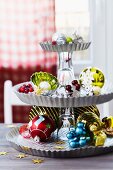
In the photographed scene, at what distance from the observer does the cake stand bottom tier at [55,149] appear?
1285 millimetres

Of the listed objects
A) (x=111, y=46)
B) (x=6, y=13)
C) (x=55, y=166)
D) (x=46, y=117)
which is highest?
(x=6, y=13)

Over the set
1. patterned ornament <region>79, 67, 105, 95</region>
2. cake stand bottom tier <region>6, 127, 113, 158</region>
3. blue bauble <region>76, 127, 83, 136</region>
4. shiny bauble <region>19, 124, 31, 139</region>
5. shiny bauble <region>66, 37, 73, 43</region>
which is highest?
shiny bauble <region>66, 37, 73, 43</region>

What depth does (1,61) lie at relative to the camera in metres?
3.12

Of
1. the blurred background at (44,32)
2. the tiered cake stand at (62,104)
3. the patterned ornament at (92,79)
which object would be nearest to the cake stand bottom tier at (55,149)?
the tiered cake stand at (62,104)

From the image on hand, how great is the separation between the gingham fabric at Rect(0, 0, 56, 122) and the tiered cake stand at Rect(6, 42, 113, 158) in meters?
1.60

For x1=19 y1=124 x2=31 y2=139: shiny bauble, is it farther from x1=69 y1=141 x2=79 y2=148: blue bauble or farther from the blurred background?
the blurred background

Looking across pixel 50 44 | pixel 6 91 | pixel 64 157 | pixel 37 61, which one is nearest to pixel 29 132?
pixel 64 157

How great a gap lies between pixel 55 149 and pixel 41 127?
0.08m

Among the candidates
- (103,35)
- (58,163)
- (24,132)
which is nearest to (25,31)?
(103,35)

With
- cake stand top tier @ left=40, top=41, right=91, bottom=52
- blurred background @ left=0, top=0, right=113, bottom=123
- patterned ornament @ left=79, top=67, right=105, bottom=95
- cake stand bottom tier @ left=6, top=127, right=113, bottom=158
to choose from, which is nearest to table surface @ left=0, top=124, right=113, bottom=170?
cake stand bottom tier @ left=6, top=127, right=113, bottom=158

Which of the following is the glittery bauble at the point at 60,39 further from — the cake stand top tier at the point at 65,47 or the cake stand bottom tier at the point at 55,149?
the cake stand bottom tier at the point at 55,149

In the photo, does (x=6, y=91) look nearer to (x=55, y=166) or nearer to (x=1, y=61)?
(x=55, y=166)

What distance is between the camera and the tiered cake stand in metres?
1.24

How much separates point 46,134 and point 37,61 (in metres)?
1.74
